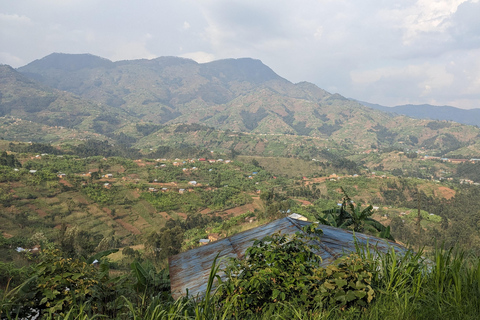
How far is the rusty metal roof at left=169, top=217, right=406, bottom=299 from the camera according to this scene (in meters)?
2.96

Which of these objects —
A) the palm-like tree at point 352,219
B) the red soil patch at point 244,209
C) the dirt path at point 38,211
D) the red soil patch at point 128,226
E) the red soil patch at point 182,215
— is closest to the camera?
→ the palm-like tree at point 352,219

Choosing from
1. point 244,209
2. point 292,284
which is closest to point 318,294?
point 292,284

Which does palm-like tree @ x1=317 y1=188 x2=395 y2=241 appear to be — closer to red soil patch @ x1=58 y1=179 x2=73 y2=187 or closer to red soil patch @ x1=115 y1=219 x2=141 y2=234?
red soil patch @ x1=115 y1=219 x2=141 y2=234

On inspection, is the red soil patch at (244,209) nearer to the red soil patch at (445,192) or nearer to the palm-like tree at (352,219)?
the palm-like tree at (352,219)

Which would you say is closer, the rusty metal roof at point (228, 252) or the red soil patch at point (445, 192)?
the rusty metal roof at point (228, 252)

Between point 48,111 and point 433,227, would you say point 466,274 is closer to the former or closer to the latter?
point 433,227

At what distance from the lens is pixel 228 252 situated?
3.60 metres

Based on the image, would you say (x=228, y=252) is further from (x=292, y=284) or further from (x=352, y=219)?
(x=352, y=219)

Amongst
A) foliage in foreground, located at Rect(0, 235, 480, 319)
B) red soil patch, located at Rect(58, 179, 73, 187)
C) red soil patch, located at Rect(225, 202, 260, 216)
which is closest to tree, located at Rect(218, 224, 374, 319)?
foliage in foreground, located at Rect(0, 235, 480, 319)

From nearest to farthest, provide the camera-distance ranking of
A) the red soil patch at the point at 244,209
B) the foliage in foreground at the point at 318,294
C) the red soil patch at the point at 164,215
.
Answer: the foliage in foreground at the point at 318,294
the red soil patch at the point at 164,215
the red soil patch at the point at 244,209

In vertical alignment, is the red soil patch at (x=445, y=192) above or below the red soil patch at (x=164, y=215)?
above

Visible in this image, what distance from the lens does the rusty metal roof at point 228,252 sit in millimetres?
2961

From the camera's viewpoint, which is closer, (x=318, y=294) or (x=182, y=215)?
(x=318, y=294)

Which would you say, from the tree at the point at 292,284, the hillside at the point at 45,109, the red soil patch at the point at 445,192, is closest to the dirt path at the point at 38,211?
the tree at the point at 292,284
